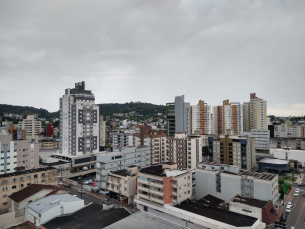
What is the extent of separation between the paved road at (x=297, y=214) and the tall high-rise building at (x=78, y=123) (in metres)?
48.4

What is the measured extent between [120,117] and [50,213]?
150381 mm

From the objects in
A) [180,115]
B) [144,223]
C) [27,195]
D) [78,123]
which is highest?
[180,115]

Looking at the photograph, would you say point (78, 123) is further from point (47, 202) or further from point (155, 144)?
point (47, 202)

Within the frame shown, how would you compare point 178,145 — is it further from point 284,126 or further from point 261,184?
point 284,126

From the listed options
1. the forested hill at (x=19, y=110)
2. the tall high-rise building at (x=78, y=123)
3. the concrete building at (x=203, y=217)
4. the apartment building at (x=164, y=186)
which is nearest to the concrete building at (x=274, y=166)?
A: the apartment building at (x=164, y=186)

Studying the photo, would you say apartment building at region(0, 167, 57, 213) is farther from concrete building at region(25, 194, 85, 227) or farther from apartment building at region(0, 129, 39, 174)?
apartment building at region(0, 129, 39, 174)

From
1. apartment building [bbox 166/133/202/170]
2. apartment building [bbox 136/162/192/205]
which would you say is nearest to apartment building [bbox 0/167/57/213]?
apartment building [bbox 136/162/192/205]

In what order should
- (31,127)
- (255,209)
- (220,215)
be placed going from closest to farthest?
(220,215)
(255,209)
(31,127)

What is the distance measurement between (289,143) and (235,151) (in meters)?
32.3

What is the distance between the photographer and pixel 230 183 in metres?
36.2

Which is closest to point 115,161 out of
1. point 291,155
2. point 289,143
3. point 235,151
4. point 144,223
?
point 144,223

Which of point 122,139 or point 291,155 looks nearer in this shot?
point 291,155

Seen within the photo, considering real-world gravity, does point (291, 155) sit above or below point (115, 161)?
below

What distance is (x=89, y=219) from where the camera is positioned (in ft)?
82.7
